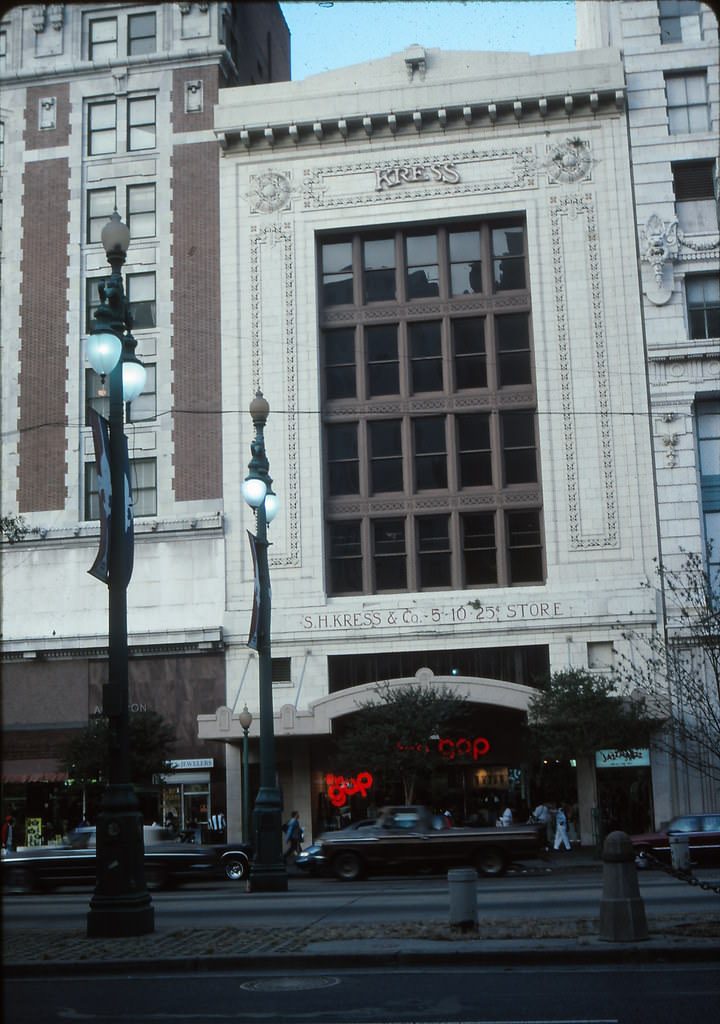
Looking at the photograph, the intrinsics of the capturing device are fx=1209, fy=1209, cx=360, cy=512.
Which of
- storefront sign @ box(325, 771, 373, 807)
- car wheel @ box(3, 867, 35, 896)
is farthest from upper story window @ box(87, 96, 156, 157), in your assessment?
car wheel @ box(3, 867, 35, 896)

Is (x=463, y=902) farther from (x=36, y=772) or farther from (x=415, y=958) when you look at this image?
(x=36, y=772)

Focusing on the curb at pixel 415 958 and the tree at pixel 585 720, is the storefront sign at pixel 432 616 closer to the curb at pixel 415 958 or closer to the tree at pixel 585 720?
the tree at pixel 585 720

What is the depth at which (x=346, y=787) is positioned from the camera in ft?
148

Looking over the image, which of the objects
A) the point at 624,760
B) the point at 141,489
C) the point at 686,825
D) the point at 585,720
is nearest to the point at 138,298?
the point at 141,489

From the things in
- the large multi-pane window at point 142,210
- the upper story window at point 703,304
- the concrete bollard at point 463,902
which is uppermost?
the large multi-pane window at point 142,210

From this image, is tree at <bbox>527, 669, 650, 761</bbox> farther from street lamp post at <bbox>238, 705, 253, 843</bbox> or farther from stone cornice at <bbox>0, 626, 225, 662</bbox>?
stone cornice at <bbox>0, 626, 225, 662</bbox>

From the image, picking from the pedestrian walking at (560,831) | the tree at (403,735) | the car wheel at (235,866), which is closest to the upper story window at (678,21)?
the tree at (403,735)

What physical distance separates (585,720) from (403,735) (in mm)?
5925

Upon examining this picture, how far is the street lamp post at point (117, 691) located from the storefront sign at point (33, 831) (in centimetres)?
3126

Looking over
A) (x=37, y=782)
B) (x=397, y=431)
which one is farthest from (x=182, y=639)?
(x=397, y=431)

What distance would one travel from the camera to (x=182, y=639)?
4519cm

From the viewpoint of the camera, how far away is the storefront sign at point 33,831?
45062 mm

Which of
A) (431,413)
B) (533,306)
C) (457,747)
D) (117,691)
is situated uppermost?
(533,306)

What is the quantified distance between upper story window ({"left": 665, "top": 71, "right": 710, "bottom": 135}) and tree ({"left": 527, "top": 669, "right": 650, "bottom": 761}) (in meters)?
21.9
